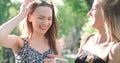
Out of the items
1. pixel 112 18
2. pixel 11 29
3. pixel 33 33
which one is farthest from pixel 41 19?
pixel 112 18

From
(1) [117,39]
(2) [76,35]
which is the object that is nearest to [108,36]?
(1) [117,39]

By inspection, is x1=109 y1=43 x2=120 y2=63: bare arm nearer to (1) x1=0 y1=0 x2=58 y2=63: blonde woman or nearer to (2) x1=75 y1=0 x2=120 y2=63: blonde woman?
(2) x1=75 y1=0 x2=120 y2=63: blonde woman

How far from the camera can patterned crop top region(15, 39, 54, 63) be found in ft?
10.2

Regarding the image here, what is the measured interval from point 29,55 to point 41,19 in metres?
0.33

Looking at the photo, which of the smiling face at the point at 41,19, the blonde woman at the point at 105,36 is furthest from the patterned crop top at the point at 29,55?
the blonde woman at the point at 105,36

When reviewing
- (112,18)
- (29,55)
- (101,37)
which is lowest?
(29,55)

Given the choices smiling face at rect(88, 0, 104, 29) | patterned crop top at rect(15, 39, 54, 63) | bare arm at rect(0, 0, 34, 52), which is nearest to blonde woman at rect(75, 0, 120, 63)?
smiling face at rect(88, 0, 104, 29)

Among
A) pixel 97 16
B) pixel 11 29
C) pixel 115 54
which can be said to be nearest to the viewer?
pixel 115 54

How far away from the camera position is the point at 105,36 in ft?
8.71

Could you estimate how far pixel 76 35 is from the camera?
Result: 1658 inches

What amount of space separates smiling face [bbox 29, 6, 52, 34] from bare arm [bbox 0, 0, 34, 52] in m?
0.10

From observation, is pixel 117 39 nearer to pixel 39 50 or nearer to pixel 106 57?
pixel 106 57

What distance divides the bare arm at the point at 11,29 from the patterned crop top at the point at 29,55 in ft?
0.26

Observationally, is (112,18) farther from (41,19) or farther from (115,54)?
(41,19)
